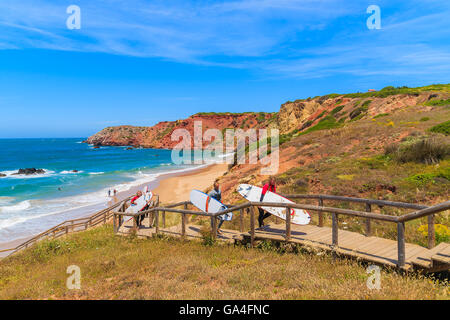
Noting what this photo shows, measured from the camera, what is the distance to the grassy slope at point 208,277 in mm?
4637

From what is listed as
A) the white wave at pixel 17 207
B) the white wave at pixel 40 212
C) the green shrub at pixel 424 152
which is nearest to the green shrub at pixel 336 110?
the green shrub at pixel 424 152

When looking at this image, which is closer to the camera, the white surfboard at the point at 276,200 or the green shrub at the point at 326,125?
the white surfboard at the point at 276,200

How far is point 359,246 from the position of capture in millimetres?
6492

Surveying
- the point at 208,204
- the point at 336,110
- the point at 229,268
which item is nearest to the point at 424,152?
the point at 208,204

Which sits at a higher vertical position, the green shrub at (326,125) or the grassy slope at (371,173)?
the green shrub at (326,125)

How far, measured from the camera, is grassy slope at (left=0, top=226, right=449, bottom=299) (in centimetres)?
464

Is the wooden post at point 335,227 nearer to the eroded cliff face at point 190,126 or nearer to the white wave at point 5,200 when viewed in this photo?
the white wave at point 5,200

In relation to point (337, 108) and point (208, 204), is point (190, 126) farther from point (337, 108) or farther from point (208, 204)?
point (208, 204)

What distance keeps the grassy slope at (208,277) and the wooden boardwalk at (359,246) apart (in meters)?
0.25

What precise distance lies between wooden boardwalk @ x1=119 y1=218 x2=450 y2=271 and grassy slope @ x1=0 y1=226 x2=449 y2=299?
245 millimetres

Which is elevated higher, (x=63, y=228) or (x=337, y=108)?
(x=337, y=108)

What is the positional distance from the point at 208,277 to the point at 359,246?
3.42m
